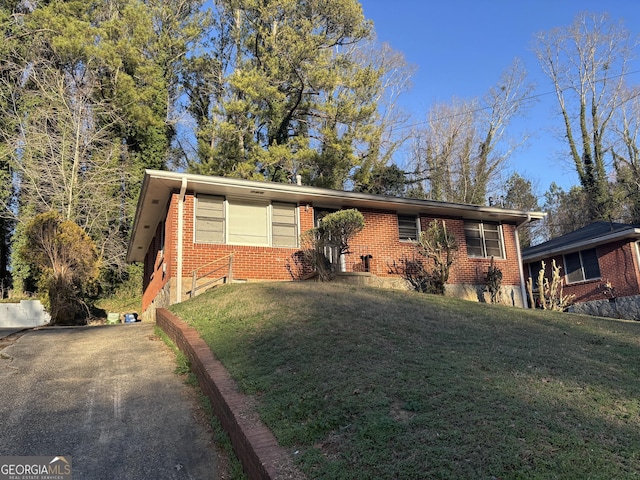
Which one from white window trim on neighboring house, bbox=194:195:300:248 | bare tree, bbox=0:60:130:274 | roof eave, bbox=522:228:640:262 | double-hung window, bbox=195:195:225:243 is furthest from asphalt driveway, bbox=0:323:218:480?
roof eave, bbox=522:228:640:262

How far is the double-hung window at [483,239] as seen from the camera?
16.6 m

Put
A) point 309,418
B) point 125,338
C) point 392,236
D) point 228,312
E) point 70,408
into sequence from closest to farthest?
point 309,418 → point 70,408 → point 228,312 → point 125,338 → point 392,236

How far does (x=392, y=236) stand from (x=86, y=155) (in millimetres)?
16940

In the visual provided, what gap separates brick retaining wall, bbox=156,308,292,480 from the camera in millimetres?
3758

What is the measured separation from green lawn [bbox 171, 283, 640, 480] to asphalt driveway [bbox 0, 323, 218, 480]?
753mm

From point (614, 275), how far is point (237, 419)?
61.7 feet

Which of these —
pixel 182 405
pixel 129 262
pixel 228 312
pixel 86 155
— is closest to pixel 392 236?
pixel 228 312

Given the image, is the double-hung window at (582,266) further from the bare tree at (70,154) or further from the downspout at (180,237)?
the bare tree at (70,154)

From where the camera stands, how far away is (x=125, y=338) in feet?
→ 31.4

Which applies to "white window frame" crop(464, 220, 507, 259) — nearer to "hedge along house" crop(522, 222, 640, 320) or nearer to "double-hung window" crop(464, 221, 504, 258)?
"double-hung window" crop(464, 221, 504, 258)

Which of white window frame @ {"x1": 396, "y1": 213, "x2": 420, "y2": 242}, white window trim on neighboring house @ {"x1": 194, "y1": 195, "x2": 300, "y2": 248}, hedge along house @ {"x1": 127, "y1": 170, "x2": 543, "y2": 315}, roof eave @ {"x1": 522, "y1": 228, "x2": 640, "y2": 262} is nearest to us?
hedge along house @ {"x1": 127, "y1": 170, "x2": 543, "y2": 315}

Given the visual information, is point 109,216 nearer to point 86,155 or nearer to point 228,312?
point 86,155

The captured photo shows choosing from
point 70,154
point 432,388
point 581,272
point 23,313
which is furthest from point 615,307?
point 70,154

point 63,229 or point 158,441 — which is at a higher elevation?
point 63,229
